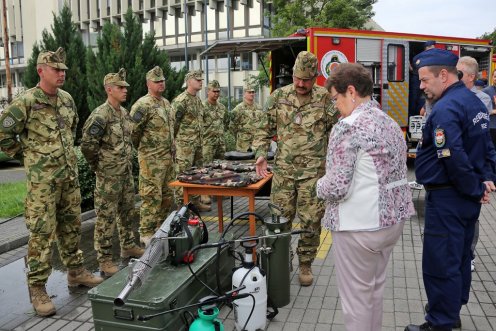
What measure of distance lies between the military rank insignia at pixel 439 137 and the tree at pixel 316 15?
1558 cm

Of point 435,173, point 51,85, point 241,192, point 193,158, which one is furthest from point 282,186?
point 193,158

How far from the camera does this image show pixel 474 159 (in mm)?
3117

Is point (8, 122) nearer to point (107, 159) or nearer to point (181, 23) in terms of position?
point (107, 159)

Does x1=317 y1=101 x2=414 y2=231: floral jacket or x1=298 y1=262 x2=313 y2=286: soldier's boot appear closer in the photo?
x1=317 y1=101 x2=414 y2=231: floral jacket

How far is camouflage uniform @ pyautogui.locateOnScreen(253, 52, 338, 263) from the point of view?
4.18 m

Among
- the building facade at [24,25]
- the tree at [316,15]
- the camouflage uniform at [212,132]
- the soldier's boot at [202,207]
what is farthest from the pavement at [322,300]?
the building facade at [24,25]

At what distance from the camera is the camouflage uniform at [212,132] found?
837 cm

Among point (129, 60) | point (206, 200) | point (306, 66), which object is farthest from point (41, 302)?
point (129, 60)

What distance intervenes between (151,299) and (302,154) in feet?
6.39

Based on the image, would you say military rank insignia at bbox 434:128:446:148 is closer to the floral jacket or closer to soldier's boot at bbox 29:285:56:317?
the floral jacket

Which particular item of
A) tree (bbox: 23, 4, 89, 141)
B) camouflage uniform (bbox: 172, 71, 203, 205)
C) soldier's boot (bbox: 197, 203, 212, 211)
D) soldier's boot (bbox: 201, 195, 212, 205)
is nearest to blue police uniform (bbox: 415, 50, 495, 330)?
camouflage uniform (bbox: 172, 71, 203, 205)

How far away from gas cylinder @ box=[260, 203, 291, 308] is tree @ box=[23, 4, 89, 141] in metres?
13.2

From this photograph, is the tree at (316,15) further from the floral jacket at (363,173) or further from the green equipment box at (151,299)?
the floral jacket at (363,173)

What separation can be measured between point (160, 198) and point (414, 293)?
314 centimetres
